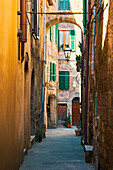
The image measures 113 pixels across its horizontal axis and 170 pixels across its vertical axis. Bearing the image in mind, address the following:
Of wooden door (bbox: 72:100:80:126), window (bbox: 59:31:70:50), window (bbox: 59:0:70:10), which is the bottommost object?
wooden door (bbox: 72:100:80:126)

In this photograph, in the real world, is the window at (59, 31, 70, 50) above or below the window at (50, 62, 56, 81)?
above

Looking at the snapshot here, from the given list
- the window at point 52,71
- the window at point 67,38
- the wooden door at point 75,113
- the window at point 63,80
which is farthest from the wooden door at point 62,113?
the window at point 67,38

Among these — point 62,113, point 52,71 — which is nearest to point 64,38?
point 52,71

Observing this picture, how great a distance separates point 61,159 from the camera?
9.06 m

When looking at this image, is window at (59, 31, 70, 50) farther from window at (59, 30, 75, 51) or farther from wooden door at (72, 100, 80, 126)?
wooden door at (72, 100, 80, 126)

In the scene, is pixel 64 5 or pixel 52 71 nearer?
pixel 64 5

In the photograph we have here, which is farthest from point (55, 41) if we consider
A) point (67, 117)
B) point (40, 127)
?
point (40, 127)

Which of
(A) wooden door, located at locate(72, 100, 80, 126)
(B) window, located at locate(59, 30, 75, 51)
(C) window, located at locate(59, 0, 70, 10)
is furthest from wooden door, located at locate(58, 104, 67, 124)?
(C) window, located at locate(59, 0, 70, 10)

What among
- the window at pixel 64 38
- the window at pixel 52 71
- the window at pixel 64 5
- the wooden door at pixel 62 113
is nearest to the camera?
the window at pixel 64 5

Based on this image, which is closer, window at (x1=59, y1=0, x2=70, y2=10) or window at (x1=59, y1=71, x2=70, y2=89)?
window at (x1=59, y1=0, x2=70, y2=10)

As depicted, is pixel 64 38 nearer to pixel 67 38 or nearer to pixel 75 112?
pixel 67 38

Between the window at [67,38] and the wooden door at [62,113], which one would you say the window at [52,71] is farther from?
the wooden door at [62,113]

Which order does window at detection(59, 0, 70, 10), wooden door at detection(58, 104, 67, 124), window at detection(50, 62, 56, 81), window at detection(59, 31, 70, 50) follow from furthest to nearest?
wooden door at detection(58, 104, 67, 124), window at detection(59, 31, 70, 50), window at detection(50, 62, 56, 81), window at detection(59, 0, 70, 10)

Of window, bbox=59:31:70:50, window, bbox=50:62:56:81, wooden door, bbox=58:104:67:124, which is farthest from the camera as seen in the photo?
wooden door, bbox=58:104:67:124
